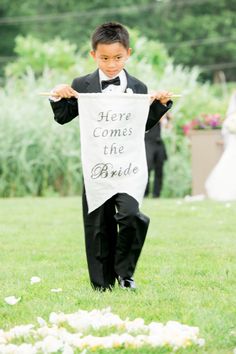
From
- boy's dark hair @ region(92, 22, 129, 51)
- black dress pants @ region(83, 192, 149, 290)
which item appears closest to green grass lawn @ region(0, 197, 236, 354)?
black dress pants @ region(83, 192, 149, 290)

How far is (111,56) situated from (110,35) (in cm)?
13

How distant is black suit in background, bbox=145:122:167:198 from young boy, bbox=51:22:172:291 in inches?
366

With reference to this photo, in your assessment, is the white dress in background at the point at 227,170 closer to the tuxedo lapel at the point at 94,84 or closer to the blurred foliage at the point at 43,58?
the tuxedo lapel at the point at 94,84

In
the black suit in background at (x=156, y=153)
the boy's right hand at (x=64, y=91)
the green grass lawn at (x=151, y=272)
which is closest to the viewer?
the green grass lawn at (x=151, y=272)

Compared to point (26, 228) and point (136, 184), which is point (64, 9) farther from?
point (136, 184)

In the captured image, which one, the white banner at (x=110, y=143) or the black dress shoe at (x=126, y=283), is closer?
the white banner at (x=110, y=143)

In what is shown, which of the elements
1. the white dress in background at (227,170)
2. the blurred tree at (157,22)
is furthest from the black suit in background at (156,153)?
the blurred tree at (157,22)

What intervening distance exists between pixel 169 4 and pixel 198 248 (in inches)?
1870

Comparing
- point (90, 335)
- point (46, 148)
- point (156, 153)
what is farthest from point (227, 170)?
point (90, 335)

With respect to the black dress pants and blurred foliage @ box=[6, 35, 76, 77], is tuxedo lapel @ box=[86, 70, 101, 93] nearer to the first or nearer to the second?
the black dress pants

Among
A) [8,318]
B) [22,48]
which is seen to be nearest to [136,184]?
[8,318]

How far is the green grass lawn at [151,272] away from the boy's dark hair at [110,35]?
157cm

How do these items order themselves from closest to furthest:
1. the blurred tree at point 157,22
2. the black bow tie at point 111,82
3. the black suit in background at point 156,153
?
the black bow tie at point 111,82, the black suit in background at point 156,153, the blurred tree at point 157,22

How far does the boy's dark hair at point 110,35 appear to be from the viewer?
5.66 m
